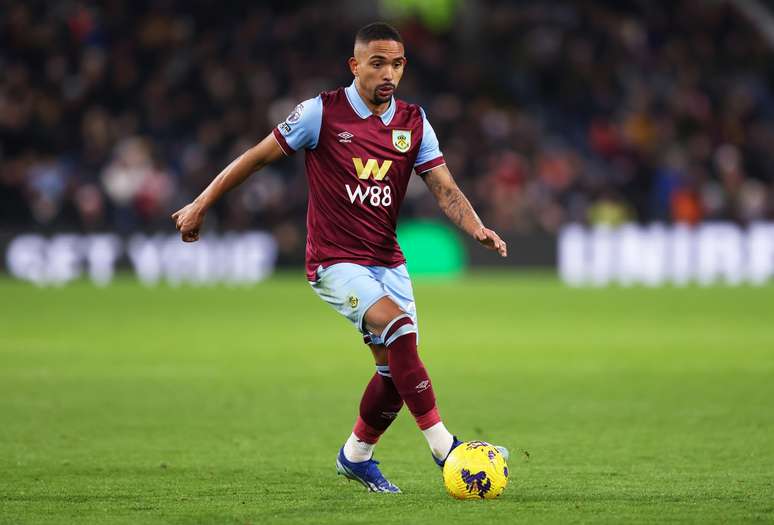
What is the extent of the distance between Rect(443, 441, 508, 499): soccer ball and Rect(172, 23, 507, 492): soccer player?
0.42ft

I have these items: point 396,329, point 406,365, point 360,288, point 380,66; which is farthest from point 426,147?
point 406,365

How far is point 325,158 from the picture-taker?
6531mm

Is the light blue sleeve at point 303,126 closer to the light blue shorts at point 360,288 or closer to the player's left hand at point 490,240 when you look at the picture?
the light blue shorts at point 360,288

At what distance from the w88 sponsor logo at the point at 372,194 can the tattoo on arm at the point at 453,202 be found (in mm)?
293

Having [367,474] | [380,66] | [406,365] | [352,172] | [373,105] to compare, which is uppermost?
[380,66]

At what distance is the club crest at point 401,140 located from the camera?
21.4ft

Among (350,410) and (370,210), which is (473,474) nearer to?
(370,210)

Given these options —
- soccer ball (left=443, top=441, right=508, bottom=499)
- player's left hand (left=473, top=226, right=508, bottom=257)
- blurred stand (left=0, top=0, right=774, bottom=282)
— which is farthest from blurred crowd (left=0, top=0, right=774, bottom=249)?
soccer ball (left=443, top=441, right=508, bottom=499)

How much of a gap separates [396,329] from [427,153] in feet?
3.23

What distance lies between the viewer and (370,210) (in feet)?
21.4

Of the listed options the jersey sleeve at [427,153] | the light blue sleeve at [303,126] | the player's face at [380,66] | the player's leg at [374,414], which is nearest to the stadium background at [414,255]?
the player's leg at [374,414]

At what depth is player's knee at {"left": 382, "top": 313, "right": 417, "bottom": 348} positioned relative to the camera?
623 centimetres

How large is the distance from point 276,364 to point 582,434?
468 centimetres

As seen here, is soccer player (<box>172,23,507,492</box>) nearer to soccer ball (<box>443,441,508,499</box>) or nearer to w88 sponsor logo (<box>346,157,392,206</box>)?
w88 sponsor logo (<box>346,157,392,206</box>)
